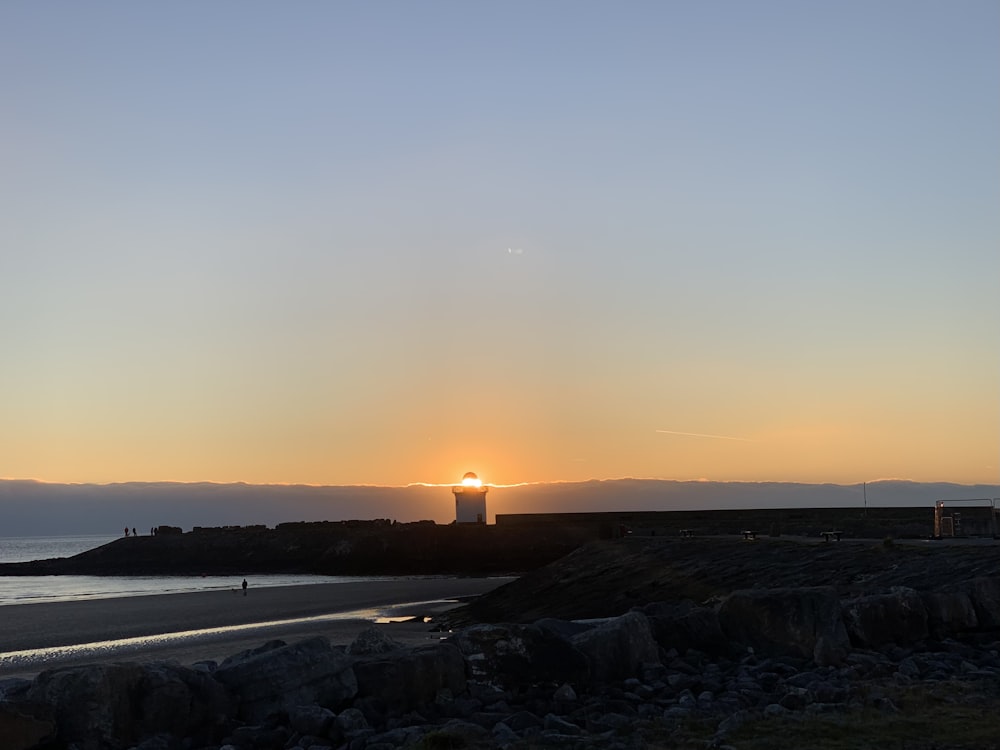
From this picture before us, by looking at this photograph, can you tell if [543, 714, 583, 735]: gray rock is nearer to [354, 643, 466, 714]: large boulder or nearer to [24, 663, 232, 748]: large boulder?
[354, 643, 466, 714]: large boulder

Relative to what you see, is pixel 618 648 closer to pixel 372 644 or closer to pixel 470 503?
pixel 372 644

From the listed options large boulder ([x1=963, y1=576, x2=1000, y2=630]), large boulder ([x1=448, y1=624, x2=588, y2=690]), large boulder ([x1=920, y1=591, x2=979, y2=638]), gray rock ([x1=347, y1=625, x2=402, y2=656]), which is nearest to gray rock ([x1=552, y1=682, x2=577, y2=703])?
large boulder ([x1=448, y1=624, x2=588, y2=690])

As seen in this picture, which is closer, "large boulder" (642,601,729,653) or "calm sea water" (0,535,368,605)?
"large boulder" (642,601,729,653)

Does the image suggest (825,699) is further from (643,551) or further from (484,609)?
(643,551)

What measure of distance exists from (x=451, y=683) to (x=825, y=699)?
3620mm

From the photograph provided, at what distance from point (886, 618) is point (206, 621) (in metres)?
27.7

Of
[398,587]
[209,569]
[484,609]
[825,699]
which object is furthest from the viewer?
[209,569]

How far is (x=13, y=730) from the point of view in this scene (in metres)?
8.17

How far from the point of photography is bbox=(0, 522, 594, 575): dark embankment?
71188mm

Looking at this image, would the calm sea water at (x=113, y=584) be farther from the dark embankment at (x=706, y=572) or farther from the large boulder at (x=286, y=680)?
the large boulder at (x=286, y=680)

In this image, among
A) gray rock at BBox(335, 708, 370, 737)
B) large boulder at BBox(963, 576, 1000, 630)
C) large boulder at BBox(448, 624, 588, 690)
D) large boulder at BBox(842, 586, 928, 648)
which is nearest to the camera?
gray rock at BBox(335, 708, 370, 737)

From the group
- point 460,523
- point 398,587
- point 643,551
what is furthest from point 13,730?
point 460,523

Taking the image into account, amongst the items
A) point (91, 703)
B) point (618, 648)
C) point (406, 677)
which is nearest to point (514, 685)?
point (406, 677)

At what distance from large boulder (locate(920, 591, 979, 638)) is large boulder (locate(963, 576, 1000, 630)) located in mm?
124
